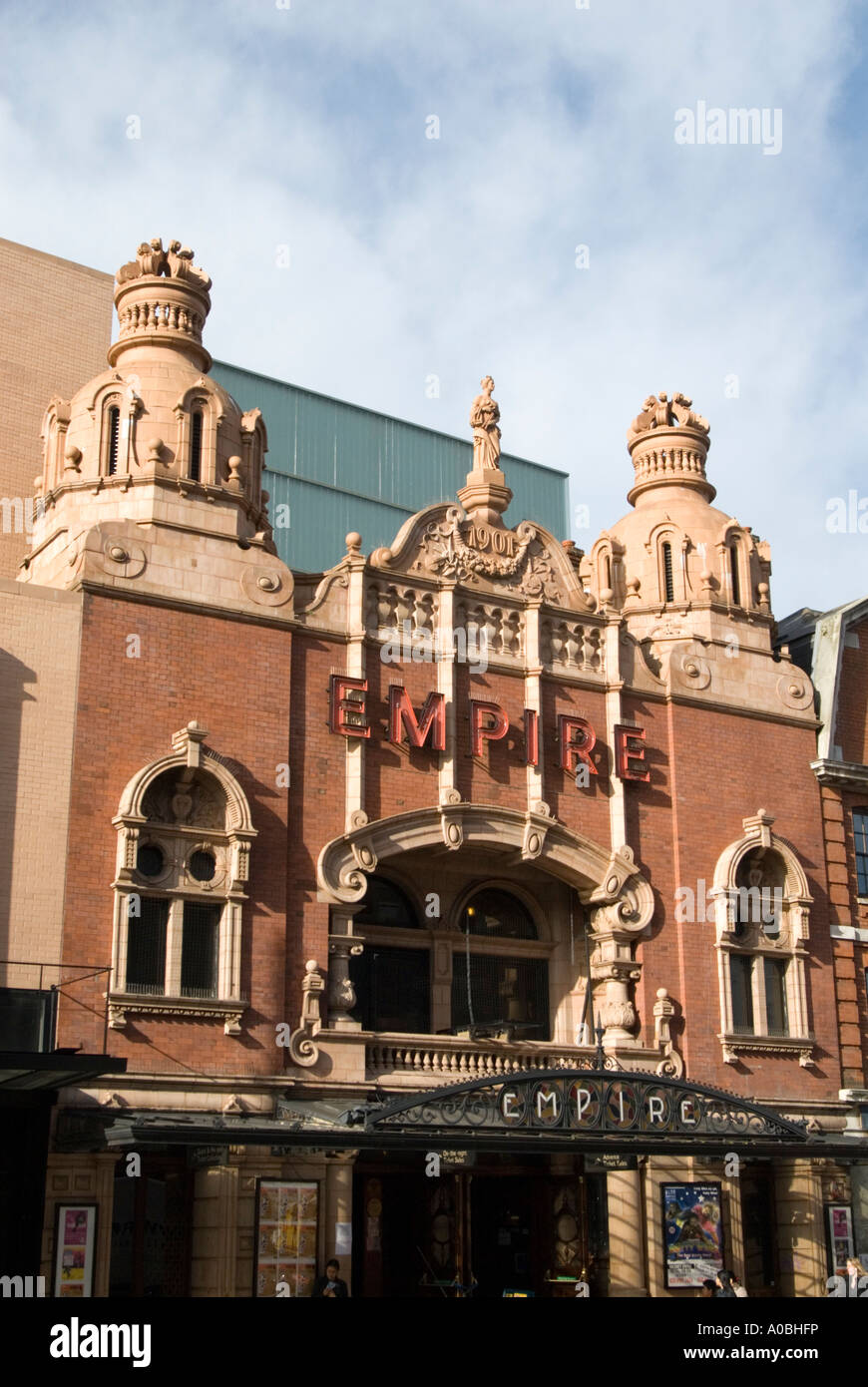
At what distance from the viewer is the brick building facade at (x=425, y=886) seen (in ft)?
86.0

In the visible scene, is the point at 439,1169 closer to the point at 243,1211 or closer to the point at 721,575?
the point at 243,1211

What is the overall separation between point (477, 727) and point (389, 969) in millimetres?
5173

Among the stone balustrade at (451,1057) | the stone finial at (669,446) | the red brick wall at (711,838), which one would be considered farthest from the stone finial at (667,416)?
the stone balustrade at (451,1057)

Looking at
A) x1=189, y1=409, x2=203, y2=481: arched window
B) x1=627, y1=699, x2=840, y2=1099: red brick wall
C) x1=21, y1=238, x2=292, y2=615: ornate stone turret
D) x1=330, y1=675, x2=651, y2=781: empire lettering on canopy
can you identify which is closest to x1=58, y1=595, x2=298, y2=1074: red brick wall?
x1=21, y1=238, x2=292, y2=615: ornate stone turret

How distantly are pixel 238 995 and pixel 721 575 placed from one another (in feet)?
52.2

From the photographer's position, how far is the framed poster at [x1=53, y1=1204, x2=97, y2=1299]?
24406 mm

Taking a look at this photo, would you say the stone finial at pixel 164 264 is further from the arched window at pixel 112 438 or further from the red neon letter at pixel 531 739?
the red neon letter at pixel 531 739

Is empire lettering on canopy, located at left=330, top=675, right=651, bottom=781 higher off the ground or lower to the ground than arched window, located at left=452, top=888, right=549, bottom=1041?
higher

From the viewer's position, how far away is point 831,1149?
2864 centimetres

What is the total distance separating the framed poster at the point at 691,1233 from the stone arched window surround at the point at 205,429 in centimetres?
1634

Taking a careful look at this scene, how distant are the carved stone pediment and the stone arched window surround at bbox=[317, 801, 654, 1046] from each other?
16.1ft

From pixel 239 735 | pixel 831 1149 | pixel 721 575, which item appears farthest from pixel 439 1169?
pixel 721 575

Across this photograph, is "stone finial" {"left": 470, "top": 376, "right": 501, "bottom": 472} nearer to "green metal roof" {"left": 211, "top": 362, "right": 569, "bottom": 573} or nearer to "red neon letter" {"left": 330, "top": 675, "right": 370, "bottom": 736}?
"red neon letter" {"left": 330, "top": 675, "right": 370, "bottom": 736}

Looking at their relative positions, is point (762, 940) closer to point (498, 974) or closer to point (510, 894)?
point (510, 894)
